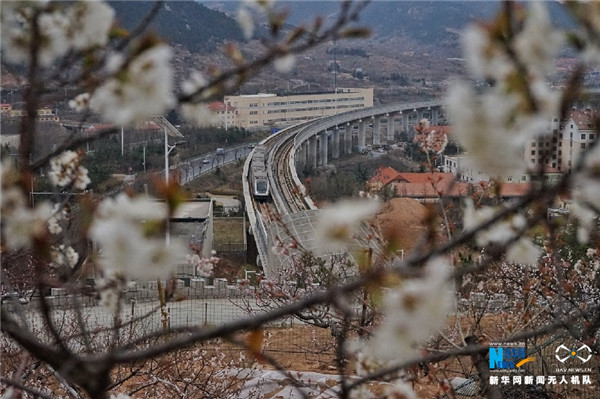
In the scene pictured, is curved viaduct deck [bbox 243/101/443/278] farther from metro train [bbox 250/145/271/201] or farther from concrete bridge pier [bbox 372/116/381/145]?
metro train [bbox 250/145/271/201]

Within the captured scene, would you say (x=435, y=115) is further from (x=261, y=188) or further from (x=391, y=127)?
(x=261, y=188)

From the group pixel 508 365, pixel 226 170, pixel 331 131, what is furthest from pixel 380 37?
pixel 508 365

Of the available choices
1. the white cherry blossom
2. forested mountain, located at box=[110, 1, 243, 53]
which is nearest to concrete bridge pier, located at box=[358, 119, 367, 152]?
forested mountain, located at box=[110, 1, 243, 53]

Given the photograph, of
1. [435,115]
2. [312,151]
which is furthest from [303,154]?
[435,115]

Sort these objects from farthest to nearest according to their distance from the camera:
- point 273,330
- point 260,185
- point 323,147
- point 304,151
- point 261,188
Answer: point 323,147, point 304,151, point 260,185, point 261,188, point 273,330

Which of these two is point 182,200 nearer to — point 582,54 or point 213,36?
point 582,54

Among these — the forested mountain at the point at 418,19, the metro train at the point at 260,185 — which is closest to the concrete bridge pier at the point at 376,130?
the metro train at the point at 260,185

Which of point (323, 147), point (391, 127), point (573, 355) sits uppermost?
point (391, 127)
